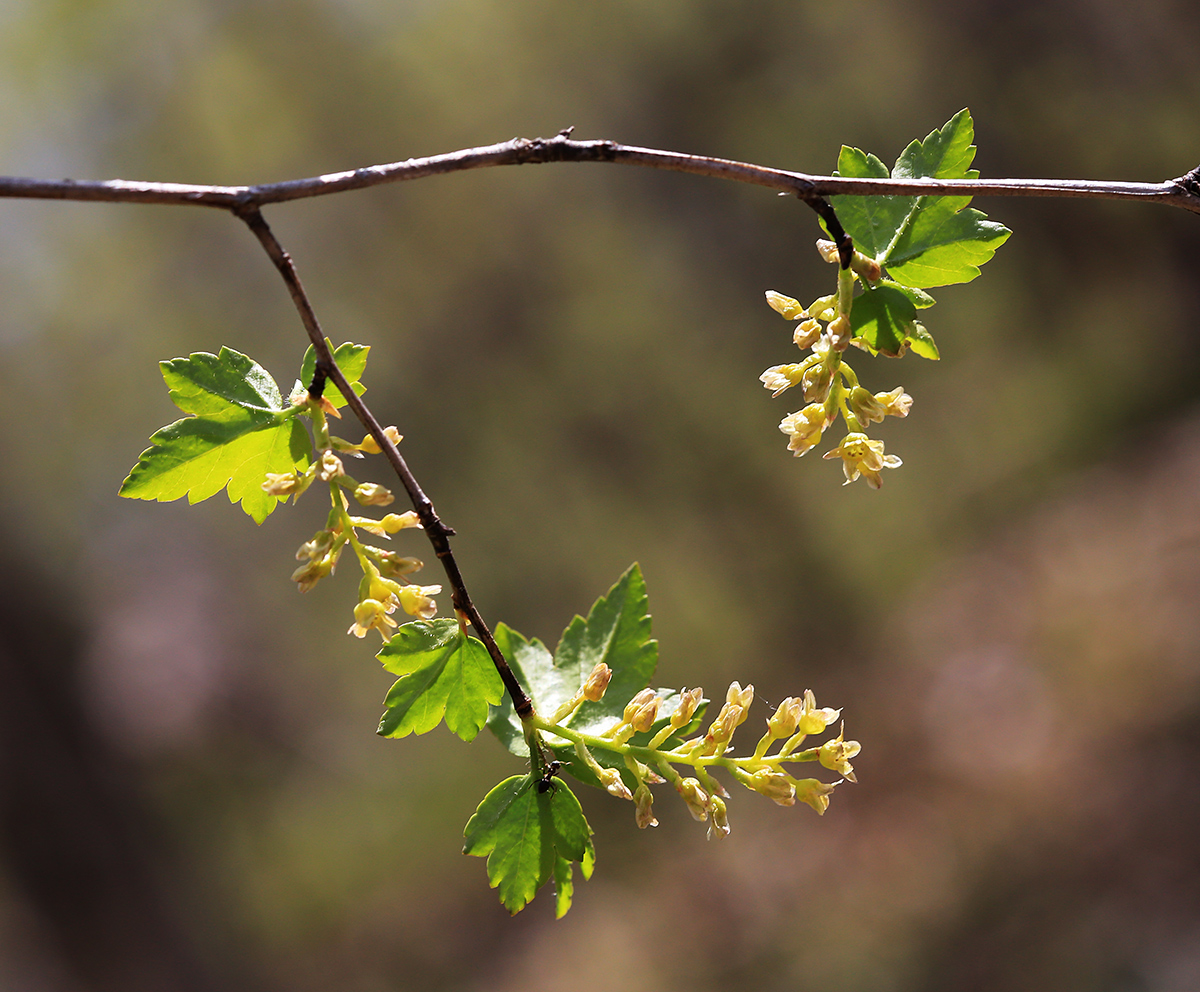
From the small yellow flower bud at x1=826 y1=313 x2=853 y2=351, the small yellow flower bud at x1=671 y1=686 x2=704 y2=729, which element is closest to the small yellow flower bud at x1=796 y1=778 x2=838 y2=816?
the small yellow flower bud at x1=671 y1=686 x2=704 y2=729

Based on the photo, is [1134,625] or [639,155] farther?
[1134,625]

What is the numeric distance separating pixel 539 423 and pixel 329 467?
6.76 m

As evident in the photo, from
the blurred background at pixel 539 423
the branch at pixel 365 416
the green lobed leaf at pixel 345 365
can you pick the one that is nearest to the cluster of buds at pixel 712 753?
the branch at pixel 365 416

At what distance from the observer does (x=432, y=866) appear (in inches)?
280

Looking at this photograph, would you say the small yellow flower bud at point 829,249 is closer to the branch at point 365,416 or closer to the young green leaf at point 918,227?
the young green leaf at point 918,227

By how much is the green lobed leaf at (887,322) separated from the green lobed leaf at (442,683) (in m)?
0.43

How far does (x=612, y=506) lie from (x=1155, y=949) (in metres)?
4.85

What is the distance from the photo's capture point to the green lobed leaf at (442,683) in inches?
27.9

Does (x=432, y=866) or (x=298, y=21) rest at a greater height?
(x=298, y=21)

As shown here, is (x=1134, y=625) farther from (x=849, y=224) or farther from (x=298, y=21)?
(x=298, y=21)

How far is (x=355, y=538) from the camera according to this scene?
0.69m

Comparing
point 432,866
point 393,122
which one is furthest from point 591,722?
point 393,122

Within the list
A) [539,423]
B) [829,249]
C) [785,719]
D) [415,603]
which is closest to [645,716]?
[785,719]

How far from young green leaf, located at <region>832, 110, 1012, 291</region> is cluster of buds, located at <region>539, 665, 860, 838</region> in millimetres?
390
